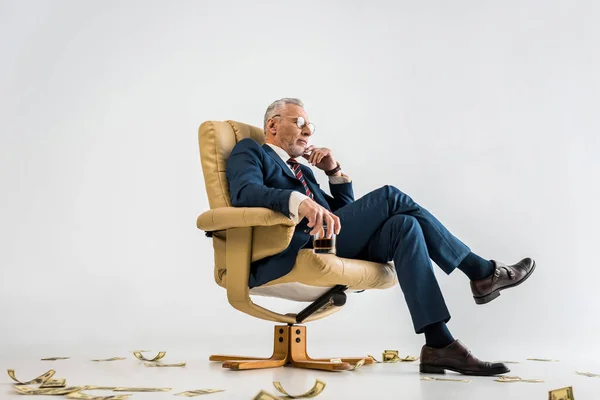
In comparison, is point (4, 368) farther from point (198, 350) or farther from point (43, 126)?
point (43, 126)

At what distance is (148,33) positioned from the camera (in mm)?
4797

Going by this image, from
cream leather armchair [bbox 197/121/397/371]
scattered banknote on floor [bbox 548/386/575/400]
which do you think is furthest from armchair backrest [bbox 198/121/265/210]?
scattered banknote on floor [bbox 548/386/575/400]

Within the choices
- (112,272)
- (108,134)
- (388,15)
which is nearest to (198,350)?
(112,272)

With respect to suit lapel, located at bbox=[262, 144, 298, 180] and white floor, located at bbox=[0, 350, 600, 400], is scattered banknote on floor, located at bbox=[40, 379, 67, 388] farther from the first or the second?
suit lapel, located at bbox=[262, 144, 298, 180]

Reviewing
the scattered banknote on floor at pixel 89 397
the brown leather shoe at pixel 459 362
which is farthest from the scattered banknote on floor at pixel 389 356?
the scattered banknote on floor at pixel 89 397

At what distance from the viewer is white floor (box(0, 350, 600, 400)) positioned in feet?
7.06

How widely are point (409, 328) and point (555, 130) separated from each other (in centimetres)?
162

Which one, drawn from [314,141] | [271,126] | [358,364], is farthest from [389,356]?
[314,141]

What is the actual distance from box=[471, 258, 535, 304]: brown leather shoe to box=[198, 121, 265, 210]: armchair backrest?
3.39 ft

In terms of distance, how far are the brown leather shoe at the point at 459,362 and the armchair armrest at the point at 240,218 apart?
27.1 inches

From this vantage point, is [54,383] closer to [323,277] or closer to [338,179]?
[323,277]

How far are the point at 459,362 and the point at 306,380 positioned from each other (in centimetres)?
54

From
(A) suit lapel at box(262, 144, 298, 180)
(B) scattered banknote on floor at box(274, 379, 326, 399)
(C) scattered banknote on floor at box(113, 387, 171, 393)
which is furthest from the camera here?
(A) suit lapel at box(262, 144, 298, 180)

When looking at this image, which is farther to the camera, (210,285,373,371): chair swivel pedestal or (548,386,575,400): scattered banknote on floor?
(210,285,373,371): chair swivel pedestal
